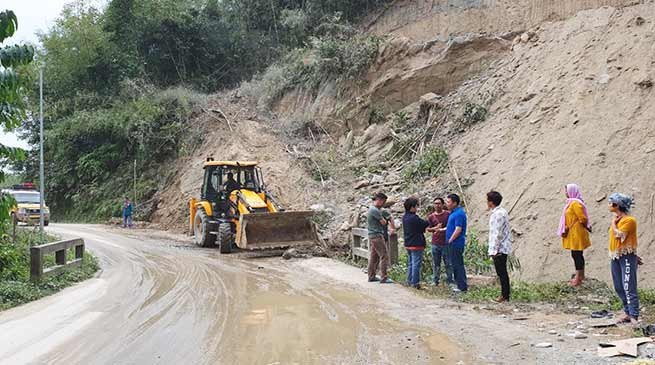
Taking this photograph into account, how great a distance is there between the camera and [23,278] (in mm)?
10680

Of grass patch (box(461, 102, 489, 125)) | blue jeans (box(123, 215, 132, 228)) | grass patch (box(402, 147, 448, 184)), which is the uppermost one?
grass patch (box(461, 102, 489, 125))

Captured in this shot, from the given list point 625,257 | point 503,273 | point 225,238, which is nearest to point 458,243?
point 503,273

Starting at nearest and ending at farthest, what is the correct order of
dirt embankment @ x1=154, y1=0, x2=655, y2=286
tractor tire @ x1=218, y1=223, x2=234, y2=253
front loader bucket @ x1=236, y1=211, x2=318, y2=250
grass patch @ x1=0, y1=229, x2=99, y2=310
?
grass patch @ x1=0, y1=229, x2=99, y2=310 → dirt embankment @ x1=154, y1=0, x2=655, y2=286 → front loader bucket @ x1=236, y1=211, x2=318, y2=250 → tractor tire @ x1=218, y1=223, x2=234, y2=253

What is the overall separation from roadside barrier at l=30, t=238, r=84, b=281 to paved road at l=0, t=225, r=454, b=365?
64 centimetres

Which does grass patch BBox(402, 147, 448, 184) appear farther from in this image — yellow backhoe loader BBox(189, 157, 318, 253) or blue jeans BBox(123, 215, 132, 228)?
blue jeans BBox(123, 215, 132, 228)

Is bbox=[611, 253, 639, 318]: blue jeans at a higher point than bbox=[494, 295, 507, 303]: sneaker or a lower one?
higher

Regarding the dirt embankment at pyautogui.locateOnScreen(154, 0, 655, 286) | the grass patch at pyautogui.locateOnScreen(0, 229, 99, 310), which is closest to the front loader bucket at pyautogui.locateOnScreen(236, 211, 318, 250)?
the dirt embankment at pyautogui.locateOnScreen(154, 0, 655, 286)

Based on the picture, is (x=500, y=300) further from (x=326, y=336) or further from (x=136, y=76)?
(x=136, y=76)

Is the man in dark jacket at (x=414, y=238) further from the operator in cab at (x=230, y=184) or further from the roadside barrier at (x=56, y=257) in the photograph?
the operator in cab at (x=230, y=184)

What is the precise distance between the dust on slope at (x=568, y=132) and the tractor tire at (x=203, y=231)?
7.66 metres

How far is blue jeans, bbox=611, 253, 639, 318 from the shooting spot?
689 centimetres

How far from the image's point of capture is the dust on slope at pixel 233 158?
2239 centimetres

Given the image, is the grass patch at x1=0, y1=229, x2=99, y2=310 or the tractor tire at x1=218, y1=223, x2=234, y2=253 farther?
the tractor tire at x1=218, y1=223, x2=234, y2=253

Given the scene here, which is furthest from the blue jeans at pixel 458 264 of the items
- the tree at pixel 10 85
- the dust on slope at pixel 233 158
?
the dust on slope at pixel 233 158
